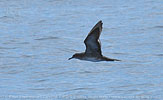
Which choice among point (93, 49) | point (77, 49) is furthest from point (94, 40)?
point (77, 49)

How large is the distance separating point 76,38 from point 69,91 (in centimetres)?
604

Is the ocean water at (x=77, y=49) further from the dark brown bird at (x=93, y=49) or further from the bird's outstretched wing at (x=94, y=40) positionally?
the bird's outstretched wing at (x=94, y=40)

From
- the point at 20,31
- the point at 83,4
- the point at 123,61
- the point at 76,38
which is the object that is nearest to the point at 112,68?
the point at 123,61

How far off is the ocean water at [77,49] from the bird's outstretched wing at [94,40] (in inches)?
40.8

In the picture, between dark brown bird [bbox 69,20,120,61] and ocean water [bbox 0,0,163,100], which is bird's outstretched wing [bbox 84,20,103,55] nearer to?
dark brown bird [bbox 69,20,120,61]

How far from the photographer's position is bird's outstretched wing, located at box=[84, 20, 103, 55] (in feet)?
48.3

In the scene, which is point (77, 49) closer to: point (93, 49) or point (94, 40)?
point (93, 49)

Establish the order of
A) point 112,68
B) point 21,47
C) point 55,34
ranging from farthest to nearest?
point 55,34 < point 21,47 < point 112,68

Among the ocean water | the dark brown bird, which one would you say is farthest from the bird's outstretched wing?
the ocean water

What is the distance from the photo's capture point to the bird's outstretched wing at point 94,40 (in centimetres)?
1473

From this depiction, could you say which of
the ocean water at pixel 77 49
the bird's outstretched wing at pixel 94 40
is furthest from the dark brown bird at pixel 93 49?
the ocean water at pixel 77 49

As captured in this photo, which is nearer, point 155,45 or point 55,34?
point 155,45

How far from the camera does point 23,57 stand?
19.3 metres

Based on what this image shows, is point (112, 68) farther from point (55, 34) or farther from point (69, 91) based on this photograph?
point (55, 34)
